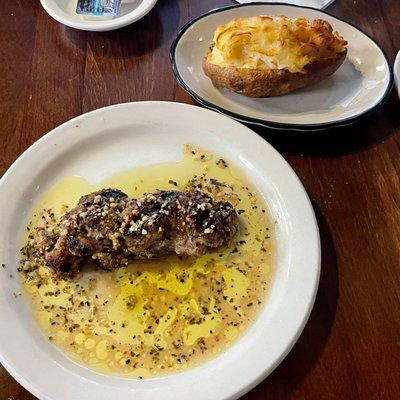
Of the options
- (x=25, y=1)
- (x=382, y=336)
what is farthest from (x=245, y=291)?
(x=25, y=1)

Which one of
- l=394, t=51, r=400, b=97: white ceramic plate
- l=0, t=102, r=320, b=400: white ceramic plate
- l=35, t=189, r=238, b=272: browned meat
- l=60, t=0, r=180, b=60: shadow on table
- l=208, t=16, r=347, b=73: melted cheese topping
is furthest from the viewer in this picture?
l=60, t=0, r=180, b=60: shadow on table

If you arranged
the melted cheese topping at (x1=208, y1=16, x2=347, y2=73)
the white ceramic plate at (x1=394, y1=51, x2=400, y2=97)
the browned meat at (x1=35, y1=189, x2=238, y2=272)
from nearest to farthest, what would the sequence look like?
the browned meat at (x1=35, y1=189, x2=238, y2=272), the melted cheese topping at (x1=208, y1=16, x2=347, y2=73), the white ceramic plate at (x1=394, y1=51, x2=400, y2=97)

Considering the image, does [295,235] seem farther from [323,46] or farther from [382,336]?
[323,46]

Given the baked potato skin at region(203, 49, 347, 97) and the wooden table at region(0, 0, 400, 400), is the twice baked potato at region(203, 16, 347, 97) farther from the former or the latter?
the wooden table at region(0, 0, 400, 400)

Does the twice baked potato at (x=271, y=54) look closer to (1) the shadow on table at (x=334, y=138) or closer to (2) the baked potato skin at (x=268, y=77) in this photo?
(2) the baked potato skin at (x=268, y=77)

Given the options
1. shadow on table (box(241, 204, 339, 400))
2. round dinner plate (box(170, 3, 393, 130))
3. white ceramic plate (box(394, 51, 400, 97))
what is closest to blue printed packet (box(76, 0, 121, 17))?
round dinner plate (box(170, 3, 393, 130))

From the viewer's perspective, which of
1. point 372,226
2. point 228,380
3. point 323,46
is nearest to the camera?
point 228,380

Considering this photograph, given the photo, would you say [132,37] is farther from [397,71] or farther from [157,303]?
[157,303]
